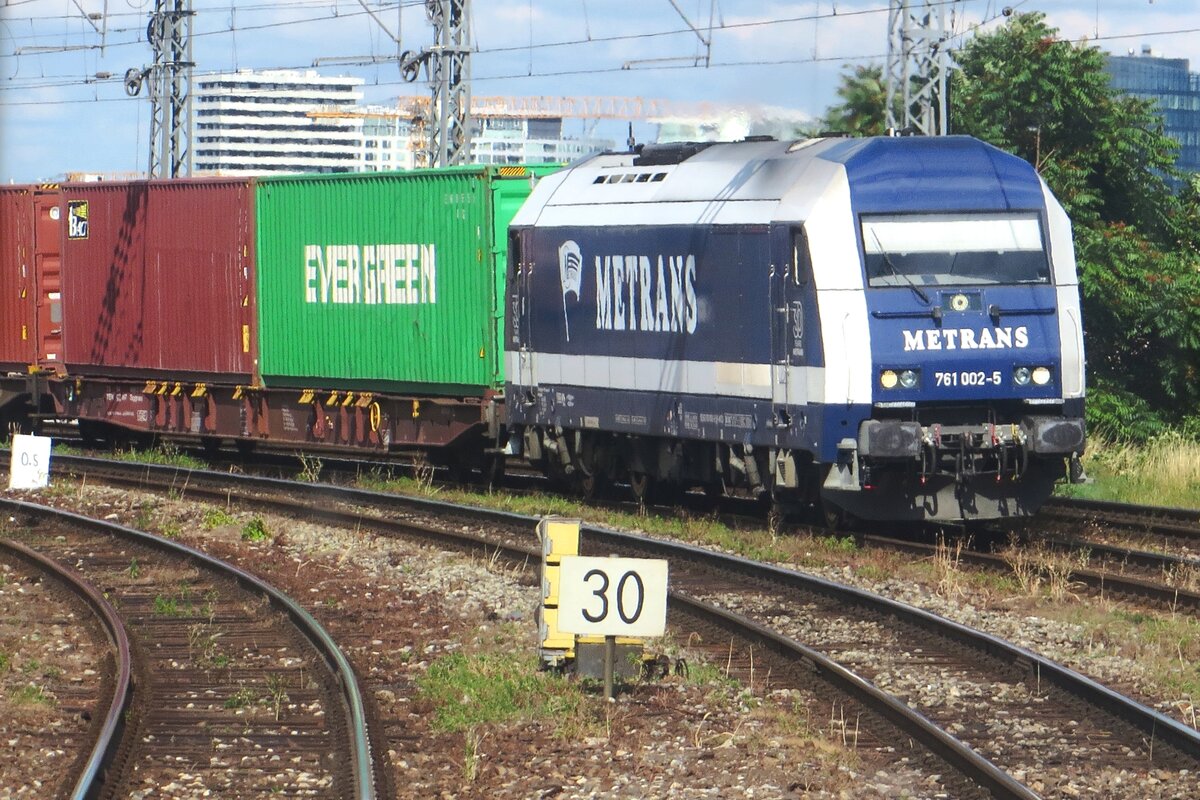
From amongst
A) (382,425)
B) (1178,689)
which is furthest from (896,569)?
(382,425)

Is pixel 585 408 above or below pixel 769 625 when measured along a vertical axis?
above

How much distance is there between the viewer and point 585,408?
18078mm

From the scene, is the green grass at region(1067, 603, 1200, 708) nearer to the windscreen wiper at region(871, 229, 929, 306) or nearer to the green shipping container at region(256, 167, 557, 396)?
the windscreen wiper at region(871, 229, 929, 306)

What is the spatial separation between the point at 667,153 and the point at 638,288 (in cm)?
135

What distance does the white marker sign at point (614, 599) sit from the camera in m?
9.62

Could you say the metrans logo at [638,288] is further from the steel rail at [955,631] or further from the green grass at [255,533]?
the green grass at [255,533]

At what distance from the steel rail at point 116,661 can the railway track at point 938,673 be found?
3387mm

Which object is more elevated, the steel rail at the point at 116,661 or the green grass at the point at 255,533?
the green grass at the point at 255,533

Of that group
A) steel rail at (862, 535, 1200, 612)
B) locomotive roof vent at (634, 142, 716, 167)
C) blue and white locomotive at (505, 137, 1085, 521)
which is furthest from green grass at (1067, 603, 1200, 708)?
locomotive roof vent at (634, 142, 716, 167)

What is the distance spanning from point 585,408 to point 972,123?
13.1 meters

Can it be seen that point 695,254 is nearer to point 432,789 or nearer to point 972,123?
point 432,789

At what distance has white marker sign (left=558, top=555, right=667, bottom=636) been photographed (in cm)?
962

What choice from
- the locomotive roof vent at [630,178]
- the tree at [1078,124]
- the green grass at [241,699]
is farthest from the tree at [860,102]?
the green grass at [241,699]

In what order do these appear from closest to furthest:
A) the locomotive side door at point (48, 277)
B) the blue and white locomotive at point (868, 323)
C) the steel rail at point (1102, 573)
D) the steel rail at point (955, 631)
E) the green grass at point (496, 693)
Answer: the steel rail at point (955, 631), the green grass at point (496, 693), the steel rail at point (1102, 573), the blue and white locomotive at point (868, 323), the locomotive side door at point (48, 277)
